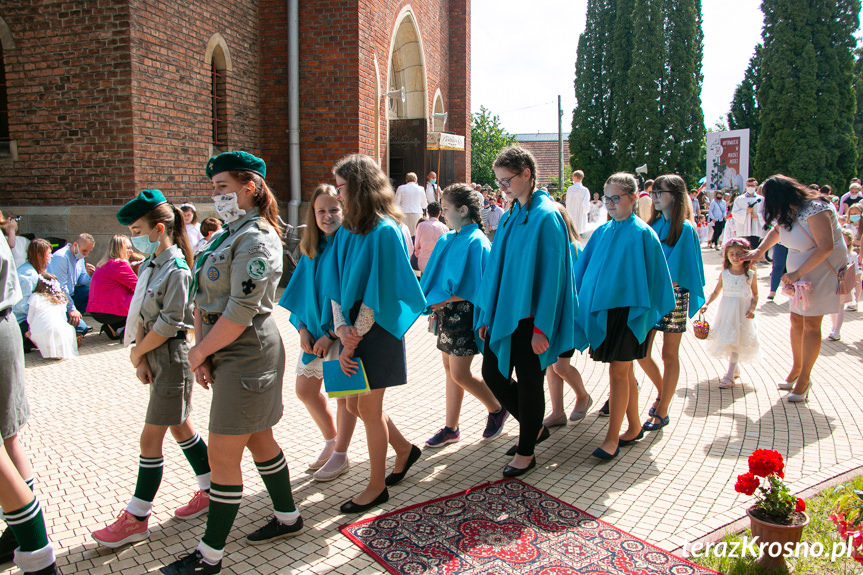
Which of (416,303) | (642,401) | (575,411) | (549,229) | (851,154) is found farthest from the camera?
(851,154)

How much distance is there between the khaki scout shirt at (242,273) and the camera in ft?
9.63

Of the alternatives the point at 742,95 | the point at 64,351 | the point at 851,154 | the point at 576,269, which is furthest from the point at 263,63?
the point at 742,95

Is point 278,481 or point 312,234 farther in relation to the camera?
point 312,234

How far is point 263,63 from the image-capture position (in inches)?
522

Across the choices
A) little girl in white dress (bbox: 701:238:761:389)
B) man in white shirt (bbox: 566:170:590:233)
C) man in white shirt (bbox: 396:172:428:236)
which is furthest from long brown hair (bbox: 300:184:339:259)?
man in white shirt (bbox: 566:170:590:233)

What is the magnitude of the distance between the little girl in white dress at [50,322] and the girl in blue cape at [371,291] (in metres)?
5.09

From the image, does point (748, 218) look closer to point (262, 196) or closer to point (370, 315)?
point (370, 315)

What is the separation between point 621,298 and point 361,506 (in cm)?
213

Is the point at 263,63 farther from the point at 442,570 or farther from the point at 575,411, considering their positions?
the point at 442,570

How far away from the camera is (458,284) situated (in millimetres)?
4535

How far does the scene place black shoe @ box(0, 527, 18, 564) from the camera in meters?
3.23

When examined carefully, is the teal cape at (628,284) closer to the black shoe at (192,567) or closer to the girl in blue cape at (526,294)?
the girl in blue cape at (526,294)

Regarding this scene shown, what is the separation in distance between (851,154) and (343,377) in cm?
3240

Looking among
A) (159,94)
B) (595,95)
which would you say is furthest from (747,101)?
(159,94)
